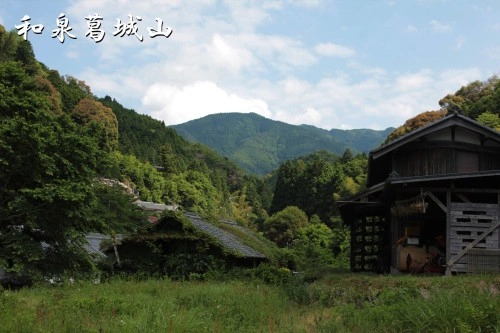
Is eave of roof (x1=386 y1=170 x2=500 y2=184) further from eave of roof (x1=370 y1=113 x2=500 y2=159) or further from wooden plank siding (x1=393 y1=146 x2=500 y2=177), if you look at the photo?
wooden plank siding (x1=393 y1=146 x2=500 y2=177)

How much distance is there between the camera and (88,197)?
61.9ft

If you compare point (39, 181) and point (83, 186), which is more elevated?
point (39, 181)

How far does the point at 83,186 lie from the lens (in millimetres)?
18250

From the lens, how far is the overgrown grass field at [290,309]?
9.05m

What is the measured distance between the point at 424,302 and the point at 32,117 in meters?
15.0

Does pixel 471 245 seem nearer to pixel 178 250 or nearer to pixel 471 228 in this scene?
pixel 471 228

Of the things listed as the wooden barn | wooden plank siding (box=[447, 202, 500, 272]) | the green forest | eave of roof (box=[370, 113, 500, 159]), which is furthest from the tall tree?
wooden plank siding (box=[447, 202, 500, 272])

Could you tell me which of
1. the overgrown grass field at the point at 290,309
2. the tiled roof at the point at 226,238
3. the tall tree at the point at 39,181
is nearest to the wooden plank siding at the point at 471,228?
the overgrown grass field at the point at 290,309

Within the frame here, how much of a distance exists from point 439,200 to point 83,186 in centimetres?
1150

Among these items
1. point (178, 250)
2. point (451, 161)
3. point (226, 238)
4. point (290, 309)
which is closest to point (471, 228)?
point (451, 161)

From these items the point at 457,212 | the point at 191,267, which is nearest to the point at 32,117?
the point at 191,267

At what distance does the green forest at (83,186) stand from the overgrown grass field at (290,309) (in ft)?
14.4

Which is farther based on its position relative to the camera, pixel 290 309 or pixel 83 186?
pixel 83 186

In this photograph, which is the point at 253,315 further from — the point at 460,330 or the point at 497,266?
the point at 497,266
